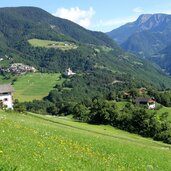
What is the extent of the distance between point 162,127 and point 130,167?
85280 millimetres

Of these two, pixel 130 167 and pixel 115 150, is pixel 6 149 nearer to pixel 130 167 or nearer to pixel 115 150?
pixel 130 167

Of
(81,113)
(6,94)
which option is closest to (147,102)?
(81,113)

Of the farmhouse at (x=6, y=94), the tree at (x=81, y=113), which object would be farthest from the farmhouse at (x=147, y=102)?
the farmhouse at (x=6, y=94)

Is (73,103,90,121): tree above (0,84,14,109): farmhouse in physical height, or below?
below

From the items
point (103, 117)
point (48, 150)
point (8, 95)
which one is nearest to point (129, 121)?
point (103, 117)

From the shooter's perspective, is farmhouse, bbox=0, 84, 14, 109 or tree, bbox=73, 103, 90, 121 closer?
farmhouse, bbox=0, 84, 14, 109

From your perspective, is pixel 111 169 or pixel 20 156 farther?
pixel 111 169

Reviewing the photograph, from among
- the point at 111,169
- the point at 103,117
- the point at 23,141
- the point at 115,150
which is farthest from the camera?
the point at 103,117

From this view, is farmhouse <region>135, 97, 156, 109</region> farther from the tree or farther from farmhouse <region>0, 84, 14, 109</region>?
farmhouse <region>0, 84, 14, 109</region>

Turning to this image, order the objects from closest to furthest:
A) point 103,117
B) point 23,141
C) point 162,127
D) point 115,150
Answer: point 23,141 < point 115,150 < point 162,127 < point 103,117

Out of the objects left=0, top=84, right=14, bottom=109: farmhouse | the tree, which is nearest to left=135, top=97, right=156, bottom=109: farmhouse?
the tree

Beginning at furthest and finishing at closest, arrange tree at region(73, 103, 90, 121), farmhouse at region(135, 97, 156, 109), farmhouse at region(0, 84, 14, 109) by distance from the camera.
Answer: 1. farmhouse at region(135, 97, 156, 109)
2. tree at region(73, 103, 90, 121)
3. farmhouse at region(0, 84, 14, 109)

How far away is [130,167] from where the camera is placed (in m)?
24.8

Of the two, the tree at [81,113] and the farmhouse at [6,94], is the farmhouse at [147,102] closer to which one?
the tree at [81,113]
